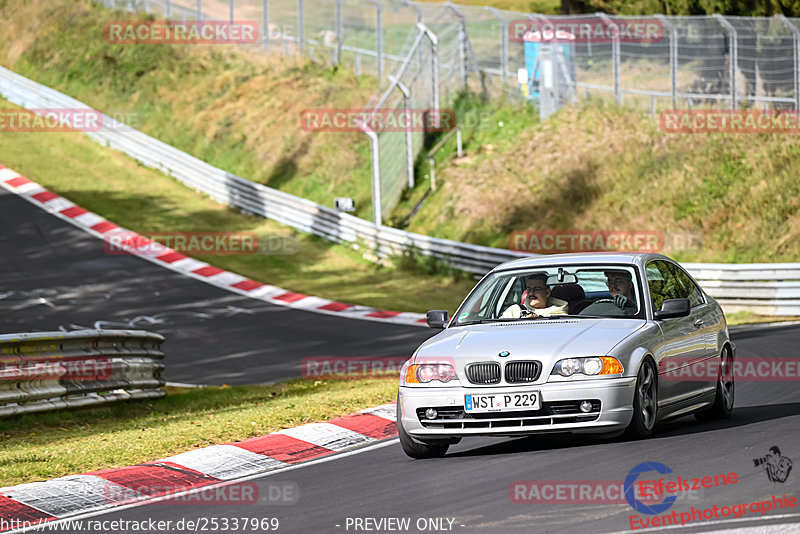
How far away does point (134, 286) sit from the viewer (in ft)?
89.6

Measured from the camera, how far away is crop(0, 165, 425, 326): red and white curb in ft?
82.3

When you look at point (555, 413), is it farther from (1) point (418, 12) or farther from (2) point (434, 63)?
(1) point (418, 12)

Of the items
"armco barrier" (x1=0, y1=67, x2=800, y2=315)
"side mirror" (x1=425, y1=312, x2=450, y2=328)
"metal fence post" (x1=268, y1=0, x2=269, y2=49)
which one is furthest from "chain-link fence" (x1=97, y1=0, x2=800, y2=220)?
"side mirror" (x1=425, y1=312, x2=450, y2=328)

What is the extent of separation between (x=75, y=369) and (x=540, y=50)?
23809 mm

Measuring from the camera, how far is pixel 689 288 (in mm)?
10477

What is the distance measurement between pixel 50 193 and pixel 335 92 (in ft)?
34.2

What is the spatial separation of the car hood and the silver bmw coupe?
1cm

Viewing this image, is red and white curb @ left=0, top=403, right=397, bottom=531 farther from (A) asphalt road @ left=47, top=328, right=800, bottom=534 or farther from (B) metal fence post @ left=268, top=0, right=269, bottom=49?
(B) metal fence post @ left=268, top=0, right=269, bottom=49

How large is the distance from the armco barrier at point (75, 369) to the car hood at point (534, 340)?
16.1 ft

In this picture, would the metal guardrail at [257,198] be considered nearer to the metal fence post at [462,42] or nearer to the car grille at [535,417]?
the metal fence post at [462,42]

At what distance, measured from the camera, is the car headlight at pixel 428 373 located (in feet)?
28.3

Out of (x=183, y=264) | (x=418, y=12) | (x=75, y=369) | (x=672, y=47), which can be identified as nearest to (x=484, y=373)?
(x=75, y=369)

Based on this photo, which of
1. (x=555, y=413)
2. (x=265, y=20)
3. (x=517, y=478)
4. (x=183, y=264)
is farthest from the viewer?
(x=265, y=20)

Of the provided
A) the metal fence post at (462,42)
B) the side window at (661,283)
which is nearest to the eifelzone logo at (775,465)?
the side window at (661,283)
